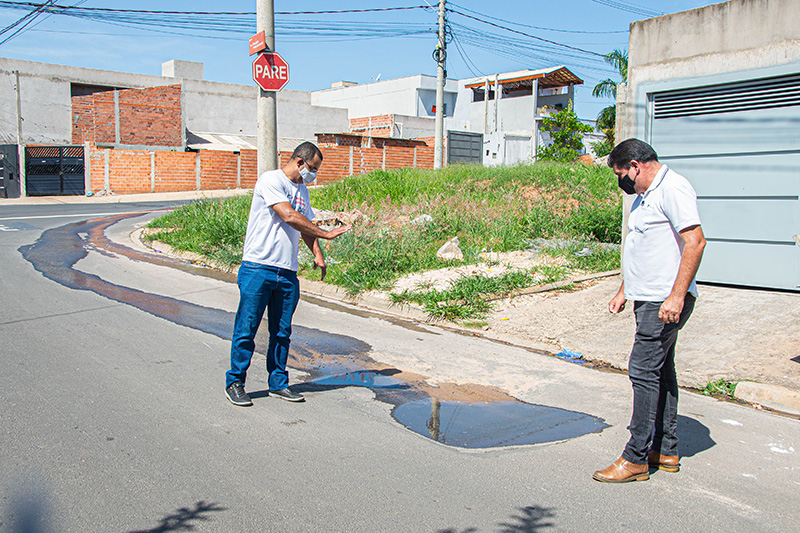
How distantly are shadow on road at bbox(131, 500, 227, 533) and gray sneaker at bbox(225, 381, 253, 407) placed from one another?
4.78ft

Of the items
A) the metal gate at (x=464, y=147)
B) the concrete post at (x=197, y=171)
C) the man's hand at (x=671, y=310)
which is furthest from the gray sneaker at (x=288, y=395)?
the concrete post at (x=197, y=171)

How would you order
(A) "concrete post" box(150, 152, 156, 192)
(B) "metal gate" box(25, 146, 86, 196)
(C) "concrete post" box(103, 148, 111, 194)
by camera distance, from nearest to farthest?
(B) "metal gate" box(25, 146, 86, 196)
(C) "concrete post" box(103, 148, 111, 194)
(A) "concrete post" box(150, 152, 156, 192)

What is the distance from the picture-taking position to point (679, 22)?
8.73 m

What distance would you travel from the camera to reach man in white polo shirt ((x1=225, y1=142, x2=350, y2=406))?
489 centimetres

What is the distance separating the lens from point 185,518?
10.7ft

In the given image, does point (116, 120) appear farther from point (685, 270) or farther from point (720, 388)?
point (685, 270)

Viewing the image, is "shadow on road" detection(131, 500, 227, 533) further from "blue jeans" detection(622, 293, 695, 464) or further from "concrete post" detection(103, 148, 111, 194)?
"concrete post" detection(103, 148, 111, 194)

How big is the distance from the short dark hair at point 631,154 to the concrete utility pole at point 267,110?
7.48 m

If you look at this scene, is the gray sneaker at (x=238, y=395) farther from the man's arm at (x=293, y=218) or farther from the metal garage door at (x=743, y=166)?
the metal garage door at (x=743, y=166)

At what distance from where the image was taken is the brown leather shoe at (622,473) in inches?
150

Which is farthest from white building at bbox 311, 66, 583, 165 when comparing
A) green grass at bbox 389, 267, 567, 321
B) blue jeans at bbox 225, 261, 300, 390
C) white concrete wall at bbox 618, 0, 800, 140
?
blue jeans at bbox 225, 261, 300, 390

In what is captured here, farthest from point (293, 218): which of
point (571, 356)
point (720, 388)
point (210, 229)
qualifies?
point (210, 229)

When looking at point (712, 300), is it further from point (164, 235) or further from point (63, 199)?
point (63, 199)

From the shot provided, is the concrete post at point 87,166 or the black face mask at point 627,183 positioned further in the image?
the concrete post at point 87,166
